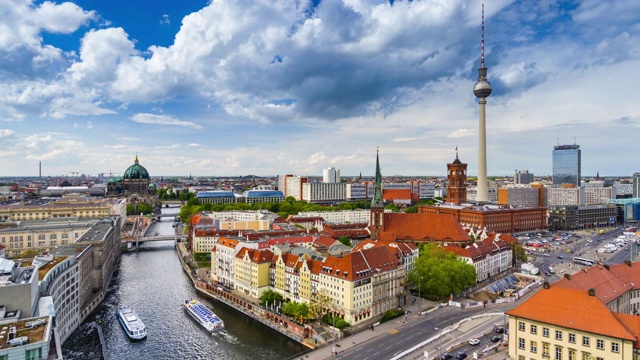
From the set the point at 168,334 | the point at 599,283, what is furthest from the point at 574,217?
the point at 168,334

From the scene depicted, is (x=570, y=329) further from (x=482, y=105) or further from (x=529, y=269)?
(x=482, y=105)

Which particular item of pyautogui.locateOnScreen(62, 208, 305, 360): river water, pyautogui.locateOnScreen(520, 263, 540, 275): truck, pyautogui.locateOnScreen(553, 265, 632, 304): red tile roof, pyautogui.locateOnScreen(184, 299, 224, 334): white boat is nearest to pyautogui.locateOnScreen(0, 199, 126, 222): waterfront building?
pyautogui.locateOnScreen(62, 208, 305, 360): river water

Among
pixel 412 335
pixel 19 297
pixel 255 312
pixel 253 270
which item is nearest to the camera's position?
pixel 19 297

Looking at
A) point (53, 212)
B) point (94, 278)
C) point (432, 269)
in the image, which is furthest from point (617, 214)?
point (53, 212)

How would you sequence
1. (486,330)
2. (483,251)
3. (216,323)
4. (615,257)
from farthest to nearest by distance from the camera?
(615,257) → (483,251) → (216,323) → (486,330)

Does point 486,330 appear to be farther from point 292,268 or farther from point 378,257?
point 292,268

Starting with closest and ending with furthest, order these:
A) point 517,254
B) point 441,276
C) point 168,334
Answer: point 168,334
point 441,276
point 517,254

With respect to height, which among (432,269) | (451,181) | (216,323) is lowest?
(216,323)
